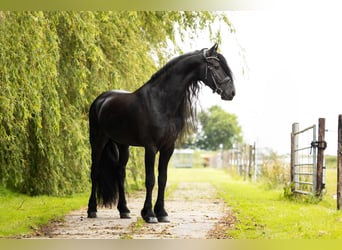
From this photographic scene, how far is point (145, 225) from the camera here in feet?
14.6

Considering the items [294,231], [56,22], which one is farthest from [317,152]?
[56,22]

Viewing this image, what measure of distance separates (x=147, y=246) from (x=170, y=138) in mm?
793

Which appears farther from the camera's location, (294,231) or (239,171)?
(239,171)

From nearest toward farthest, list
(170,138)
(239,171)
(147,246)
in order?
(147,246)
(170,138)
(239,171)

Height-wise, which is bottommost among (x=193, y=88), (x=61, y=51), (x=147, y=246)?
(x=147, y=246)

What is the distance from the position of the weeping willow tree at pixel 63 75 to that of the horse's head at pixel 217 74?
4.13 ft

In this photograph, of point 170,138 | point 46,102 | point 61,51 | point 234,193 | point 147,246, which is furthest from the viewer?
point 234,193

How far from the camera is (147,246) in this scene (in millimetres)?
4141

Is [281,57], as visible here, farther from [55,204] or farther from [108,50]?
[55,204]

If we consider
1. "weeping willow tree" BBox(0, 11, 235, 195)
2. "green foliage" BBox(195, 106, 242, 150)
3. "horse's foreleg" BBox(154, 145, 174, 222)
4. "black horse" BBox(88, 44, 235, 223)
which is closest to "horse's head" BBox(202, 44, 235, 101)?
"black horse" BBox(88, 44, 235, 223)

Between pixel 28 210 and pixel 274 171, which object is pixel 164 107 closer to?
pixel 28 210

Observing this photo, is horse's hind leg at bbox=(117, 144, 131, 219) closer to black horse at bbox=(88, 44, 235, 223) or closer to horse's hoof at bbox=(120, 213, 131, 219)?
horse's hoof at bbox=(120, 213, 131, 219)

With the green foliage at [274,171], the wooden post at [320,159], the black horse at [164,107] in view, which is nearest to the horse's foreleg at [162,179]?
the black horse at [164,107]

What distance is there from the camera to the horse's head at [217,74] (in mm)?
4527
